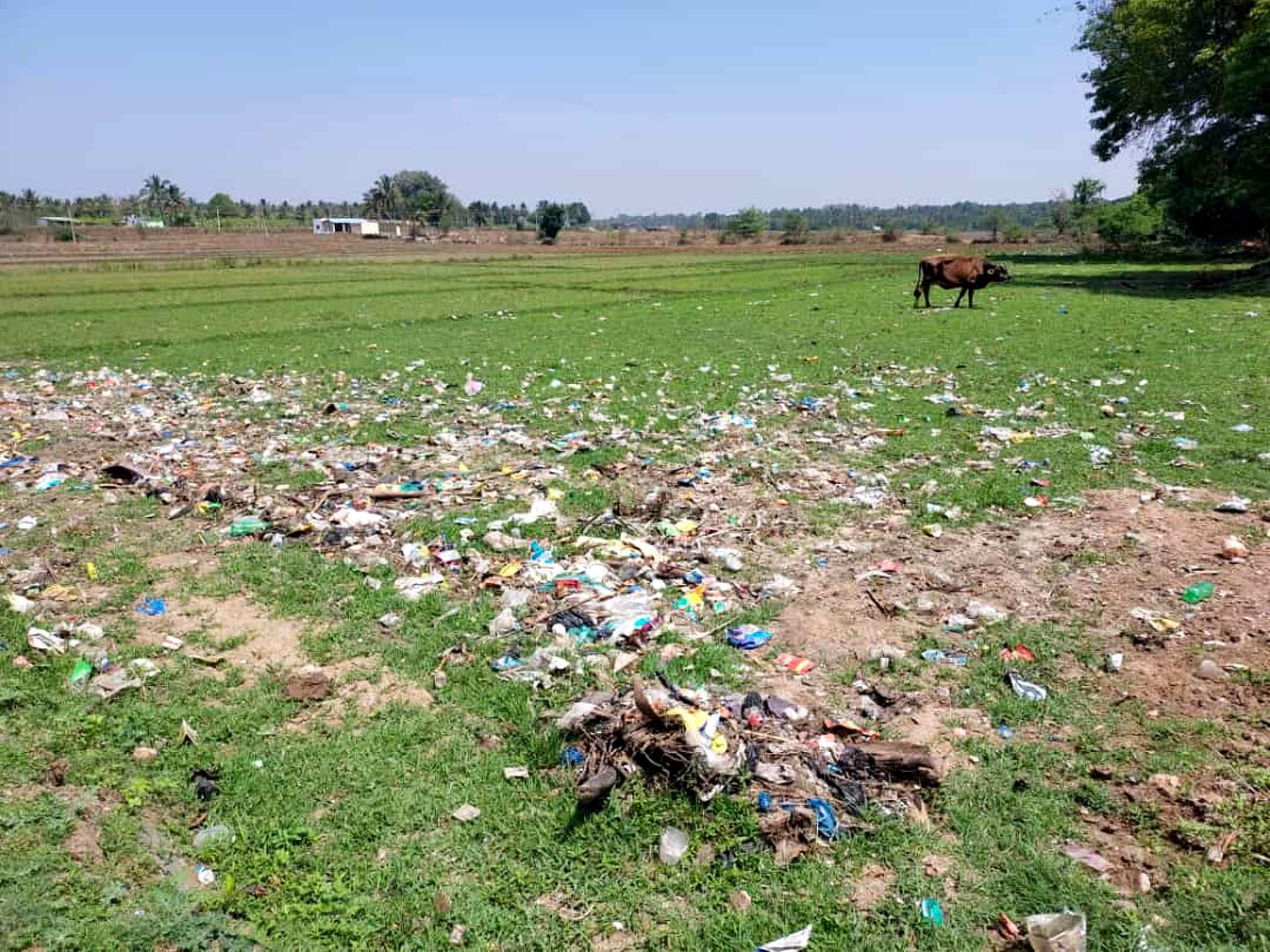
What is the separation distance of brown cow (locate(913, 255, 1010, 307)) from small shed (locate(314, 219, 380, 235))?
8460 centimetres

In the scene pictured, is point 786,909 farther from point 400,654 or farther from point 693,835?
point 400,654

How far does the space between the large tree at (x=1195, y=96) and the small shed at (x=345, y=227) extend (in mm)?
79167

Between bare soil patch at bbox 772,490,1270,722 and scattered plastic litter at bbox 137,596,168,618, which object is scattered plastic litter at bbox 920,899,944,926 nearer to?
bare soil patch at bbox 772,490,1270,722

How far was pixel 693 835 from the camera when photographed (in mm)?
2979

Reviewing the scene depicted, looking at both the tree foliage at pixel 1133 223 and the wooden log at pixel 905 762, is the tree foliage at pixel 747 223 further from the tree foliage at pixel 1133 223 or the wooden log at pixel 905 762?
the wooden log at pixel 905 762

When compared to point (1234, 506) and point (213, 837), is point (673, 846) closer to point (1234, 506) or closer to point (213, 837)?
point (213, 837)

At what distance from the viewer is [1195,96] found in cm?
2542

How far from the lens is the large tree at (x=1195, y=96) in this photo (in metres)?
20.4

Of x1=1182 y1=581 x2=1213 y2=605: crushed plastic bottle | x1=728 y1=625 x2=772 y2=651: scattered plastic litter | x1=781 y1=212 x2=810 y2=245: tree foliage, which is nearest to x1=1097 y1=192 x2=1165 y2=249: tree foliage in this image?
x1=781 y1=212 x2=810 y2=245: tree foliage

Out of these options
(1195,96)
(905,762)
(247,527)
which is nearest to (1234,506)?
(905,762)

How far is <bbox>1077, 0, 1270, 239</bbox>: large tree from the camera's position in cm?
2038

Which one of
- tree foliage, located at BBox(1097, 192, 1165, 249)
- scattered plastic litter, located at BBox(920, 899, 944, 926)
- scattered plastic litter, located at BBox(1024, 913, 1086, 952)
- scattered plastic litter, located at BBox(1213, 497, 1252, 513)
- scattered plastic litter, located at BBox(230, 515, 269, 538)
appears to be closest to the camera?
scattered plastic litter, located at BBox(1024, 913, 1086, 952)

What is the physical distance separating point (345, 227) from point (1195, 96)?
9592cm

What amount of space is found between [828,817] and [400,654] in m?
2.46
